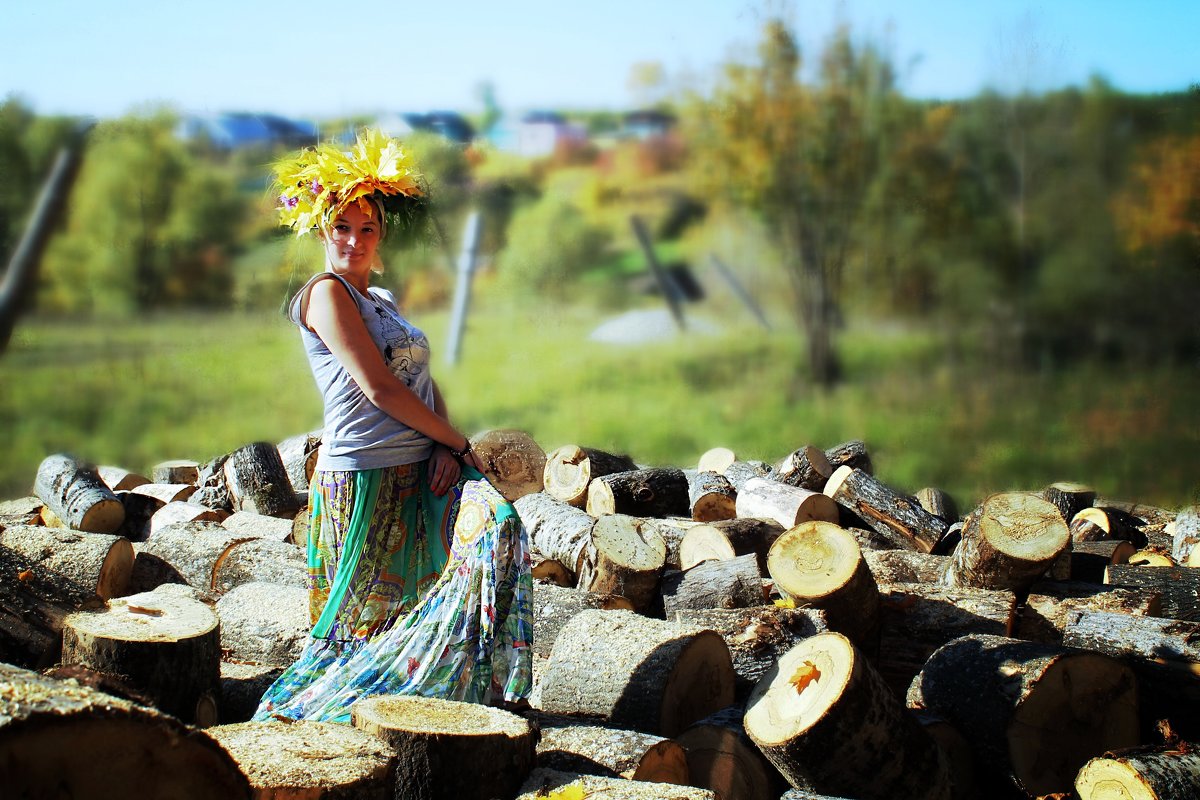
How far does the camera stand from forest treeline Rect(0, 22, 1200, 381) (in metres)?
11.0

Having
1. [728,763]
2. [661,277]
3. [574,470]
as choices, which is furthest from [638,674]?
[661,277]

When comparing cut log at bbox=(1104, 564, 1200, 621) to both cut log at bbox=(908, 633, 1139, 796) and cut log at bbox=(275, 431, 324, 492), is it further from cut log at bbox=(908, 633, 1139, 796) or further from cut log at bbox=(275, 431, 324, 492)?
cut log at bbox=(275, 431, 324, 492)

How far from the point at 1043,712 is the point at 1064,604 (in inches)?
55.4

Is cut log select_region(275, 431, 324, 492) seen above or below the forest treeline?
below

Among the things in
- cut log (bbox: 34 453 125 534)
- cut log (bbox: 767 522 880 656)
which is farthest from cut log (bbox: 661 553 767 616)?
cut log (bbox: 34 453 125 534)

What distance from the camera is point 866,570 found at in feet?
14.9

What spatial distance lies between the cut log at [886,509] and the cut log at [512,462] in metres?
1.98

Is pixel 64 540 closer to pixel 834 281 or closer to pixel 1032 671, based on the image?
pixel 1032 671

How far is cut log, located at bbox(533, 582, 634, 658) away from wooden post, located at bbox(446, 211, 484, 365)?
7806 mm

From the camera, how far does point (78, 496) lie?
7.13 m

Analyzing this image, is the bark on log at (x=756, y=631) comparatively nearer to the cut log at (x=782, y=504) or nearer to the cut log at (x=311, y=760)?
the cut log at (x=311, y=760)

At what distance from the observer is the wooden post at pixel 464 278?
12203 millimetres

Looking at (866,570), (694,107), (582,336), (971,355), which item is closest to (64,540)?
(866,570)

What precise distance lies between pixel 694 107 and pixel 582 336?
114 inches
